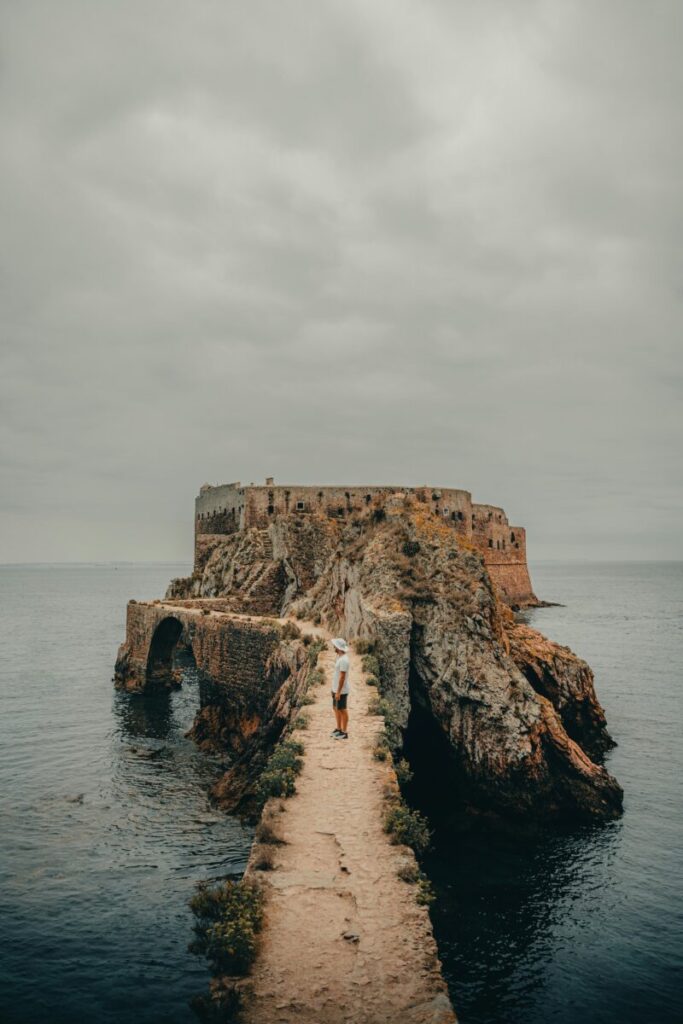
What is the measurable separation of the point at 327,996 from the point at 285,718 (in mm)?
14835

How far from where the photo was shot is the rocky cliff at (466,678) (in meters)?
21.0

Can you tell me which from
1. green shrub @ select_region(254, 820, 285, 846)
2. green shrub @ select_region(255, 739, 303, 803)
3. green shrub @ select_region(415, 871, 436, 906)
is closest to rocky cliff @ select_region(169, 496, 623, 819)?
green shrub @ select_region(255, 739, 303, 803)

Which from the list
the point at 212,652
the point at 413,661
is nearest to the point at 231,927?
the point at 413,661

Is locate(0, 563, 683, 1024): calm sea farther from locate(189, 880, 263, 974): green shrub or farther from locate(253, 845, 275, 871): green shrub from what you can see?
locate(253, 845, 275, 871): green shrub

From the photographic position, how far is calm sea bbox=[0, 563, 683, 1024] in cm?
1278

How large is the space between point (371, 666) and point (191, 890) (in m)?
8.16

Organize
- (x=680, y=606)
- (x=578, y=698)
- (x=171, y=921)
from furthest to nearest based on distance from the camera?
(x=680, y=606) < (x=578, y=698) < (x=171, y=921)

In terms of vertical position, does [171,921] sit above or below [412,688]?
below

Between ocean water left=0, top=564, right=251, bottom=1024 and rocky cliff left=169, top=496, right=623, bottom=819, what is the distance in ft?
23.3

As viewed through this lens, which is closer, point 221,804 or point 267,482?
point 221,804

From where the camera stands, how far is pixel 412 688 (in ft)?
76.8

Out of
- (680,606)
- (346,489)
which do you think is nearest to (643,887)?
(346,489)

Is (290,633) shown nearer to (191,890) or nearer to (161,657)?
(191,890)

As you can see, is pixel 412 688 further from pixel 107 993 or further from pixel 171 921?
pixel 107 993
